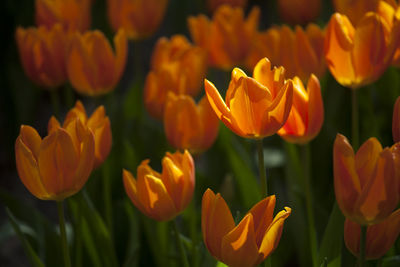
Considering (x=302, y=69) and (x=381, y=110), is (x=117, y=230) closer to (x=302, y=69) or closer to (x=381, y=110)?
(x=302, y=69)

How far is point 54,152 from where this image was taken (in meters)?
0.84

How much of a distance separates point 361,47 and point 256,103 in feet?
0.86

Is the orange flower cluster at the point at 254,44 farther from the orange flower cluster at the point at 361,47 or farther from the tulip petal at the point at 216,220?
the tulip petal at the point at 216,220

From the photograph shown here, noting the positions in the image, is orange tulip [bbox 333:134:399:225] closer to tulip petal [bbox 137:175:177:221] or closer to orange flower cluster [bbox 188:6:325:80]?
tulip petal [bbox 137:175:177:221]

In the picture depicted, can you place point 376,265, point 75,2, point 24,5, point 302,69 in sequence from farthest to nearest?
point 24,5
point 75,2
point 302,69
point 376,265

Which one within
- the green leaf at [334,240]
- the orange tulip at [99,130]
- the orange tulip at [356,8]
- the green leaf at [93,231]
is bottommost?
the green leaf at [93,231]

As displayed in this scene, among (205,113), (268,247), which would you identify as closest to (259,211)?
(268,247)

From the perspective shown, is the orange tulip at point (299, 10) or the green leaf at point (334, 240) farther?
the orange tulip at point (299, 10)

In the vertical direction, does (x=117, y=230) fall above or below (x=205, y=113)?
below

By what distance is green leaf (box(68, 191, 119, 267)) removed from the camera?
110 cm

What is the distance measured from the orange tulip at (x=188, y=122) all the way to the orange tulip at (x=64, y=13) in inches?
20.9

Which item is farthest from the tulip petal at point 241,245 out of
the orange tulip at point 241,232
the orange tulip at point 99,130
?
the orange tulip at point 99,130

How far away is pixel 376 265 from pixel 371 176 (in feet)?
Answer: 1.08

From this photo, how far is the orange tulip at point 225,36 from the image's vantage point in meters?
1.45
